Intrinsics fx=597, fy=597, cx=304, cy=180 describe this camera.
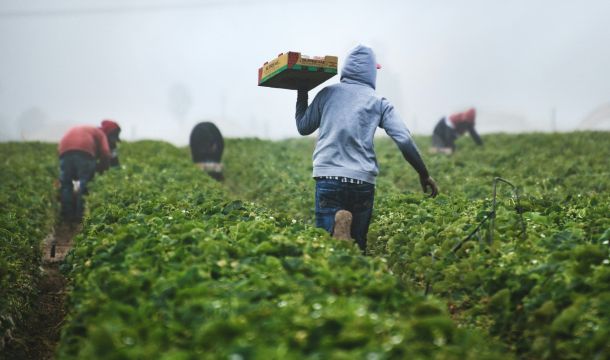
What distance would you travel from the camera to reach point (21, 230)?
7383 millimetres

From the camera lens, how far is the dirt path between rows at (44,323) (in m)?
5.29

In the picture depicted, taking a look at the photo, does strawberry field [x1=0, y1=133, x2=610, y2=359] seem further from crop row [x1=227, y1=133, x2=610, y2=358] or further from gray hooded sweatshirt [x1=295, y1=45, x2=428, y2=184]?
gray hooded sweatshirt [x1=295, y1=45, x2=428, y2=184]

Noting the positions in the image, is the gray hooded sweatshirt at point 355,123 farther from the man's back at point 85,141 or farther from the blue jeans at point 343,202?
the man's back at point 85,141

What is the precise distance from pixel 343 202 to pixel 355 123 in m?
0.75

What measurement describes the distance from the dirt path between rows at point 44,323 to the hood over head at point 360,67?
364cm

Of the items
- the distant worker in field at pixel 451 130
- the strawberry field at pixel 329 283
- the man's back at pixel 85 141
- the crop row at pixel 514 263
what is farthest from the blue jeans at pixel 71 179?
the distant worker in field at pixel 451 130

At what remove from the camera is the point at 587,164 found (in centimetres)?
1536

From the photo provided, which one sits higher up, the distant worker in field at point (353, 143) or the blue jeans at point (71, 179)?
the distant worker in field at point (353, 143)

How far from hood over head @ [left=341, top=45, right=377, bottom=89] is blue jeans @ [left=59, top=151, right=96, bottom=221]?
7.79 meters

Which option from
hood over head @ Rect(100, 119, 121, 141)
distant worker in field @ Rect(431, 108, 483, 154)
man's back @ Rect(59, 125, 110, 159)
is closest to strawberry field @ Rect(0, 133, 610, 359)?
man's back @ Rect(59, 125, 110, 159)

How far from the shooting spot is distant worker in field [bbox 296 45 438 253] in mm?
5555

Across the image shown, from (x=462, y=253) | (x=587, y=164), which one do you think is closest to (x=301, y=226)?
(x=462, y=253)

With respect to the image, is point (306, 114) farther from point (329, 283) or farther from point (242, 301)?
point (242, 301)

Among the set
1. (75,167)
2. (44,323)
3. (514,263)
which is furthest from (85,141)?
(514,263)
